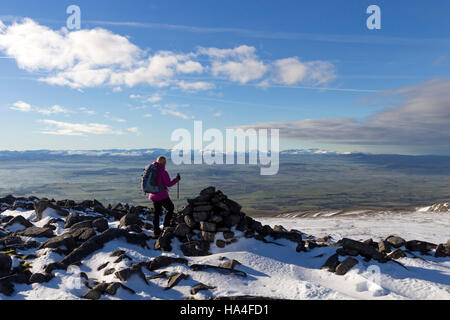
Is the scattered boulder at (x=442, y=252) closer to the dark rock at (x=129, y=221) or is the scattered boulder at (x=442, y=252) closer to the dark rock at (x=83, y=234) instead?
the dark rock at (x=129, y=221)

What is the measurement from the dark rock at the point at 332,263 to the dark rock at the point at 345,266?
0.87 ft

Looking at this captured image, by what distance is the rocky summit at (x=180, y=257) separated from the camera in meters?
7.24

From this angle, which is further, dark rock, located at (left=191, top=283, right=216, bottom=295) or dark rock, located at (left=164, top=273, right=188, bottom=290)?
dark rock, located at (left=164, top=273, right=188, bottom=290)

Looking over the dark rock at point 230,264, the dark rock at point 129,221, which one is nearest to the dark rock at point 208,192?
the dark rock at point 129,221

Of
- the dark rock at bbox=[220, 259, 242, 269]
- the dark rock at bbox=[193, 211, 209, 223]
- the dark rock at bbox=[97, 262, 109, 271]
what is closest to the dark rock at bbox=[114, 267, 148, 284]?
the dark rock at bbox=[97, 262, 109, 271]

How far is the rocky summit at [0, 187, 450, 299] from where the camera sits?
724 centimetres

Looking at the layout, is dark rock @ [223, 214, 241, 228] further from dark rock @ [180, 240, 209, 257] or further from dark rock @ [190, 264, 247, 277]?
dark rock @ [190, 264, 247, 277]

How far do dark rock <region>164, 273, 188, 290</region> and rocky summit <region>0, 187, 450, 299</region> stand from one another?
29 mm
